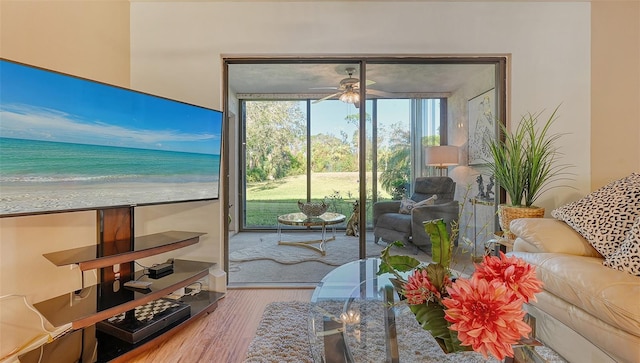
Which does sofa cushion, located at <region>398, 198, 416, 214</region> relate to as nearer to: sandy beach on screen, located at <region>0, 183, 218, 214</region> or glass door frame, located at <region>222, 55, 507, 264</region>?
glass door frame, located at <region>222, 55, 507, 264</region>

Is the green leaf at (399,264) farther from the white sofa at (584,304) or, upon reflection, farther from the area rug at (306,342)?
the white sofa at (584,304)

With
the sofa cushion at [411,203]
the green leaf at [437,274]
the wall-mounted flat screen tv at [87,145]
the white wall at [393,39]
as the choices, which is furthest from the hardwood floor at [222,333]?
the white wall at [393,39]

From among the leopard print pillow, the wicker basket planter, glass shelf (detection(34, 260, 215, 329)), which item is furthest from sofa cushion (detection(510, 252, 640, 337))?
glass shelf (detection(34, 260, 215, 329))

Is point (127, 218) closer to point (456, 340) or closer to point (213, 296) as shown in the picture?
point (213, 296)

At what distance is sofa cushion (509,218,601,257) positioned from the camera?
65.6 inches

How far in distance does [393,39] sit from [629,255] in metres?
2.24

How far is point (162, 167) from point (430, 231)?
68.5 inches

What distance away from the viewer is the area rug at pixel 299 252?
3.25 metres

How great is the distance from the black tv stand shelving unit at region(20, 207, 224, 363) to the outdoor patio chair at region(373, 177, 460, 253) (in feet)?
6.30

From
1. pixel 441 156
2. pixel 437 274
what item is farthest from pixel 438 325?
pixel 441 156

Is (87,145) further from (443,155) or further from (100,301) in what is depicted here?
(443,155)

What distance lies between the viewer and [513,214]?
2229 mm

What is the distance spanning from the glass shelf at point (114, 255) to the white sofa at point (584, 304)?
2049 millimetres

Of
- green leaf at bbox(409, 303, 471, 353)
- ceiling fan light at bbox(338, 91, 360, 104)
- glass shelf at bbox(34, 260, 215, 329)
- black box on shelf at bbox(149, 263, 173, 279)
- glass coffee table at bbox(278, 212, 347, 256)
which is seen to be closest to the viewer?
green leaf at bbox(409, 303, 471, 353)
